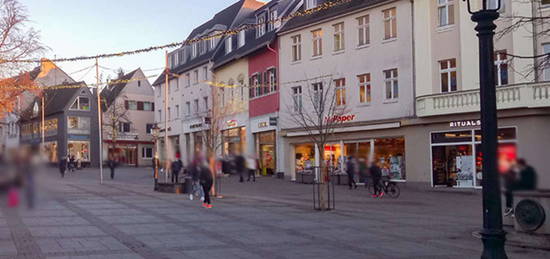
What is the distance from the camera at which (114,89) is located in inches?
222

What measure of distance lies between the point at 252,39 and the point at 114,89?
25.7 meters

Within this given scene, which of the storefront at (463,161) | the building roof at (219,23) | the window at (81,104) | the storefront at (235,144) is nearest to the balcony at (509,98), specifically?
the storefront at (463,161)

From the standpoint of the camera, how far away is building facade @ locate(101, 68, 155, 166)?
4.83 m

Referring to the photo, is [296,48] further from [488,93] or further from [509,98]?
[488,93]

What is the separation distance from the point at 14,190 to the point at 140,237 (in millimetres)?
19237

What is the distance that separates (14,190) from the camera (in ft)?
4.50

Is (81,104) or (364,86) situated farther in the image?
(364,86)

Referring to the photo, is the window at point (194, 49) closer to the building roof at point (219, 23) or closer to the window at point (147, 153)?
the building roof at point (219, 23)

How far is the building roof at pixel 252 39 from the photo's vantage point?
12.0m

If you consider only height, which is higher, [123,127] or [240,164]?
[123,127]

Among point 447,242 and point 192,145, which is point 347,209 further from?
point 192,145

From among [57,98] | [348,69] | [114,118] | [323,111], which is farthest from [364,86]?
[57,98]

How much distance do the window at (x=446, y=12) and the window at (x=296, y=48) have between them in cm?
3680

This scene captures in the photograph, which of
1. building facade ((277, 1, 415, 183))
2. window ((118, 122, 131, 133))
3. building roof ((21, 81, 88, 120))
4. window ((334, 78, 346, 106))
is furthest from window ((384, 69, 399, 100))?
building roof ((21, 81, 88, 120))
